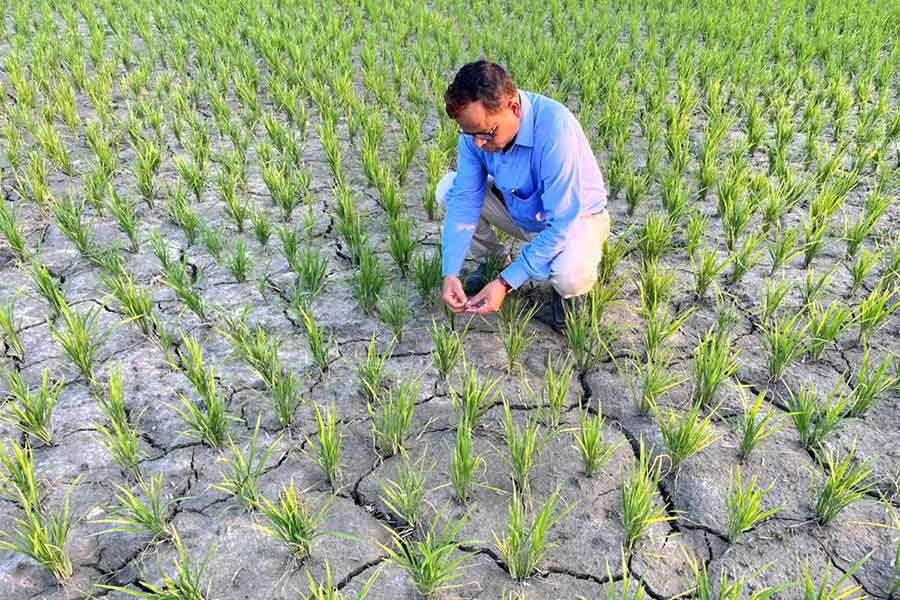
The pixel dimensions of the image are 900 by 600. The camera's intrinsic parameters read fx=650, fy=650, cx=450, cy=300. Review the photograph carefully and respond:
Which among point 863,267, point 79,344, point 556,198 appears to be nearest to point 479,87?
point 556,198

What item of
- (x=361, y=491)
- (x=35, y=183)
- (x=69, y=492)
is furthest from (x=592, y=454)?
(x=35, y=183)

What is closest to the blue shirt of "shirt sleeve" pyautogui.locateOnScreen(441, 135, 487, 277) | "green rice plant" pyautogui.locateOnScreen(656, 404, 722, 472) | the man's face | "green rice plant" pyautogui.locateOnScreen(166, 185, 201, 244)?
"shirt sleeve" pyautogui.locateOnScreen(441, 135, 487, 277)

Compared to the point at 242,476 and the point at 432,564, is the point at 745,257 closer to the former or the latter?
the point at 432,564

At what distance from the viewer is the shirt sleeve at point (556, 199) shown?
6.18 ft

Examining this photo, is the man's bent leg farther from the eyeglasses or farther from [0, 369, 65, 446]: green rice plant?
[0, 369, 65, 446]: green rice plant

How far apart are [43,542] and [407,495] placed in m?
0.78

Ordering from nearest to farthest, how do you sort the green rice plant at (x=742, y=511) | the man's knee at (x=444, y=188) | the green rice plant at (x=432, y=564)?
the green rice plant at (x=432, y=564) → the green rice plant at (x=742, y=511) → the man's knee at (x=444, y=188)

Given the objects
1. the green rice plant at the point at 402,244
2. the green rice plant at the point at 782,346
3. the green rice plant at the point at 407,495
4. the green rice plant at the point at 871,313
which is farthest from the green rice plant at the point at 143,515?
the green rice plant at the point at 871,313

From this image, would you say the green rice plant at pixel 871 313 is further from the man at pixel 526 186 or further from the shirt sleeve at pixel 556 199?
the shirt sleeve at pixel 556 199

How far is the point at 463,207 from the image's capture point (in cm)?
212

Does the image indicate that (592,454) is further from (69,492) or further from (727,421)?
(69,492)

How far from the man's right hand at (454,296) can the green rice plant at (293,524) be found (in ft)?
2.21

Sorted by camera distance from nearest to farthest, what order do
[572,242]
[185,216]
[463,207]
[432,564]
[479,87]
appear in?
[432,564] < [479,87] < [572,242] < [463,207] < [185,216]

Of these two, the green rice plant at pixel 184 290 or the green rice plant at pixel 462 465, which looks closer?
the green rice plant at pixel 462 465
